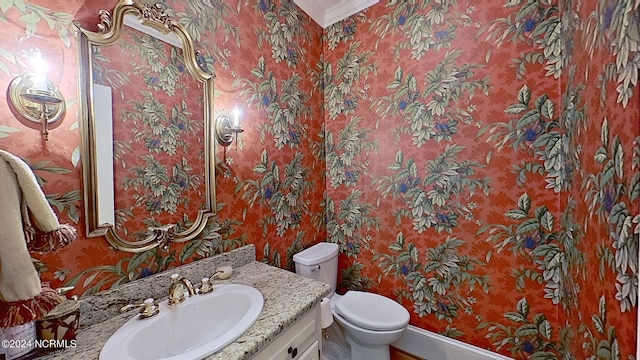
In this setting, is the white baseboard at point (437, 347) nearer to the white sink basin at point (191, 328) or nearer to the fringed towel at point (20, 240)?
the white sink basin at point (191, 328)

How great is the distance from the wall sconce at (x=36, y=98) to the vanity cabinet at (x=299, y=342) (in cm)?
104

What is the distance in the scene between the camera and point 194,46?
46.2 inches

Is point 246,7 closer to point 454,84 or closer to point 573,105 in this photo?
point 454,84

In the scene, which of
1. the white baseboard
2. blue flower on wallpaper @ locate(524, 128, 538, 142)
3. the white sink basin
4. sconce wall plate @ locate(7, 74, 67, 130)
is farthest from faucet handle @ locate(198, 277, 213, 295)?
blue flower on wallpaper @ locate(524, 128, 538, 142)

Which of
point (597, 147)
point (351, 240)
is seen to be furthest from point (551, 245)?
point (351, 240)

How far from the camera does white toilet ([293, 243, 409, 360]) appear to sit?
54.0 inches

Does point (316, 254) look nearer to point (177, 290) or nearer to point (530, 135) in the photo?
point (177, 290)

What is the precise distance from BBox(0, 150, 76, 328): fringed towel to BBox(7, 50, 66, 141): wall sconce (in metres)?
0.23

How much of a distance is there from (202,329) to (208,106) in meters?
1.05

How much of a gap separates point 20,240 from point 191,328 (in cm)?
62

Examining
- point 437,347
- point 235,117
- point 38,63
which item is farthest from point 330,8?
point 437,347

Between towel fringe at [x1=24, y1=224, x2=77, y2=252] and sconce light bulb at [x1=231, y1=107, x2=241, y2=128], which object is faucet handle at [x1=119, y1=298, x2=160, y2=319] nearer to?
towel fringe at [x1=24, y1=224, x2=77, y2=252]

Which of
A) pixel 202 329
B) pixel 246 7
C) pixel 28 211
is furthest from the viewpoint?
pixel 246 7

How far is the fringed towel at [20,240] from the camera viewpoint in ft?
1.90
